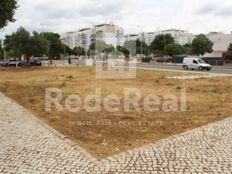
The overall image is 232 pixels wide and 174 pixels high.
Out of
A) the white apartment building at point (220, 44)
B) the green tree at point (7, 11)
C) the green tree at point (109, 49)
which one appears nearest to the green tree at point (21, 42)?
the green tree at point (7, 11)

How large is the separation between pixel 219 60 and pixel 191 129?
162 ft

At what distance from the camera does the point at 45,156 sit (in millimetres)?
6395

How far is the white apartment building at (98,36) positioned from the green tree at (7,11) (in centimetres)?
7054

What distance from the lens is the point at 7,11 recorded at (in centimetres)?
1989

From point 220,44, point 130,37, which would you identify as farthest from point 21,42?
point 130,37

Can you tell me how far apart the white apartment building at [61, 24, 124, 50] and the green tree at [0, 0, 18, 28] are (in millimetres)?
70544

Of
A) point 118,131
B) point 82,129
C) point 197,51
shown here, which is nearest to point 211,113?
point 118,131

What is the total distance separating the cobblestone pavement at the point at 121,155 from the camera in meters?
5.73

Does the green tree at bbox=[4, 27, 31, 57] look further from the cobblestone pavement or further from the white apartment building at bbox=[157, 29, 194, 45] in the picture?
the white apartment building at bbox=[157, 29, 194, 45]

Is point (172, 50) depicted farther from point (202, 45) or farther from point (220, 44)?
point (202, 45)

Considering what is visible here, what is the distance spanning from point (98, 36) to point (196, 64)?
76.9 meters

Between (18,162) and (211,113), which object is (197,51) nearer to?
(211,113)

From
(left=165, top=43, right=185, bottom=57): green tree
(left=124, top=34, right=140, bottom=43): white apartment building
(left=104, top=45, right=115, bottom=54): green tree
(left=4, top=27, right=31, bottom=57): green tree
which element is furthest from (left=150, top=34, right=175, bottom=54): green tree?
(left=124, top=34, right=140, bottom=43): white apartment building

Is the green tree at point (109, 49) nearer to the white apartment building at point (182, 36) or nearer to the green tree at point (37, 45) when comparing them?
the green tree at point (37, 45)
